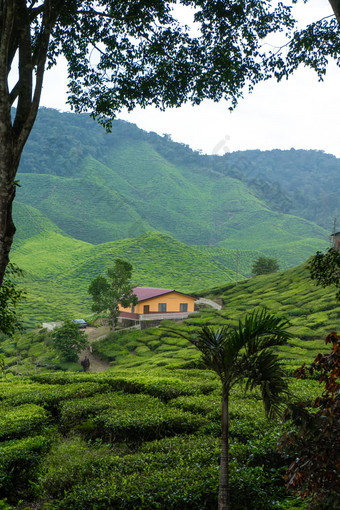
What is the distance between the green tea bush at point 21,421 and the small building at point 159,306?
27476mm

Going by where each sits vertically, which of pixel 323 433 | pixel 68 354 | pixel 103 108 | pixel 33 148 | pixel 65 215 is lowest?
pixel 68 354

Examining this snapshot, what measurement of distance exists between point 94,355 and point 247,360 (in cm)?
2764

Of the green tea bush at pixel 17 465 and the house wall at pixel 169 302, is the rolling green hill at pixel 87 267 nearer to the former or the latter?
the house wall at pixel 169 302

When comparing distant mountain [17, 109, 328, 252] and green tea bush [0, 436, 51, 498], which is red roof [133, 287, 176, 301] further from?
distant mountain [17, 109, 328, 252]

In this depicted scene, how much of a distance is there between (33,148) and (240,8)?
443 feet

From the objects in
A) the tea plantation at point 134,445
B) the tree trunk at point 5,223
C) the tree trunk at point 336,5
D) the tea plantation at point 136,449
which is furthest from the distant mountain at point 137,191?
the tree trunk at point 5,223

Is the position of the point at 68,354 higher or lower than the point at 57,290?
lower

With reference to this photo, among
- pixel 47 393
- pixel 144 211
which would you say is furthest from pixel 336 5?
pixel 144 211

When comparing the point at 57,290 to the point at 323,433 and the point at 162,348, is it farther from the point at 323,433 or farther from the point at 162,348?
the point at 323,433

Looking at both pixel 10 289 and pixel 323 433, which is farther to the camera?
pixel 10 289

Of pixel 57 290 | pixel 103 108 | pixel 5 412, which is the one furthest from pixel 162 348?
pixel 57 290

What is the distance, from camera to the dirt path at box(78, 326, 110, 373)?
28278 mm

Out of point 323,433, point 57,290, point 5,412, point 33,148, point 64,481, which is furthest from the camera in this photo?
point 33,148

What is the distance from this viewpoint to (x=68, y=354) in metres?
27.8
